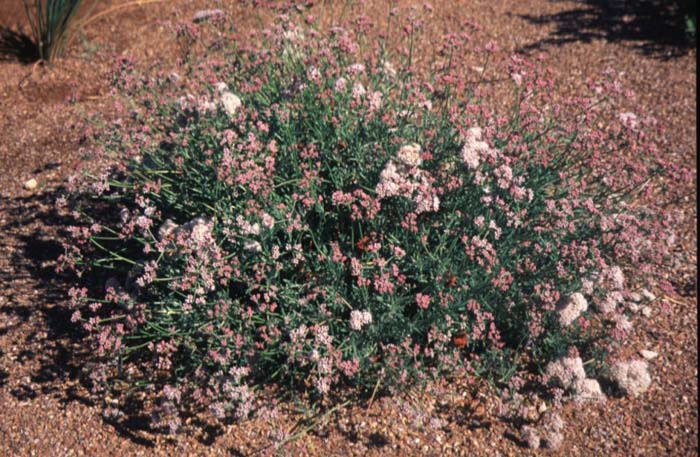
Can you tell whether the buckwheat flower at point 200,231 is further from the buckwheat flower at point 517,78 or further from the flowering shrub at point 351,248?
the buckwheat flower at point 517,78

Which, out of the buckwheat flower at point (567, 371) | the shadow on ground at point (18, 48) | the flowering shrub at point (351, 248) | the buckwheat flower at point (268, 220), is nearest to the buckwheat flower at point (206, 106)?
the flowering shrub at point (351, 248)

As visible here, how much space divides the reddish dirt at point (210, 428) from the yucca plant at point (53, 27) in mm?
279

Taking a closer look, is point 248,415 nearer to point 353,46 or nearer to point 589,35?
point 353,46

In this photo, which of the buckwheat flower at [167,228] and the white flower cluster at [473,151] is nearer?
the white flower cluster at [473,151]

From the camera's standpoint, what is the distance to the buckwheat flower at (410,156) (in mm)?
3848

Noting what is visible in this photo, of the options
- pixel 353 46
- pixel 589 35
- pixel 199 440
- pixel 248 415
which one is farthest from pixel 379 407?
pixel 589 35

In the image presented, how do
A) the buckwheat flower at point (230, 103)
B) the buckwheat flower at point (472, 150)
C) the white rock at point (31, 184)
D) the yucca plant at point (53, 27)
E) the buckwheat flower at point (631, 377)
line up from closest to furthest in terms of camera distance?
the buckwheat flower at point (472, 150)
the buckwheat flower at point (631, 377)
the buckwheat flower at point (230, 103)
the white rock at point (31, 184)
the yucca plant at point (53, 27)

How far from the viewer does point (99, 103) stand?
6.63 meters

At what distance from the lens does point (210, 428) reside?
12.4ft

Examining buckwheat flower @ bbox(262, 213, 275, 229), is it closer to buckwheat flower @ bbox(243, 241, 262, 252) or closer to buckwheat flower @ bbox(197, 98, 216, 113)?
buckwheat flower @ bbox(243, 241, 262, 252)

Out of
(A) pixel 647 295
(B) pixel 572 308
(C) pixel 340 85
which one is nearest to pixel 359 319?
(B) pixel 572 308

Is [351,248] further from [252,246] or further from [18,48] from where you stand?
[18,48]

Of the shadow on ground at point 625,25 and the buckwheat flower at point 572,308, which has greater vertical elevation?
the shadow on ground at point 625,25

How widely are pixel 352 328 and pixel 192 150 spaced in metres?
1.81
